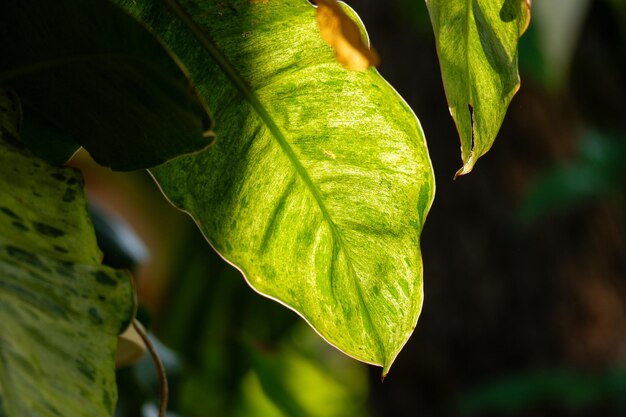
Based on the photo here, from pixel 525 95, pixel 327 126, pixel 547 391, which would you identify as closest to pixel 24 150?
pixel 327 126

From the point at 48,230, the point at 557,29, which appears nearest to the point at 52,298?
the point at 48,230

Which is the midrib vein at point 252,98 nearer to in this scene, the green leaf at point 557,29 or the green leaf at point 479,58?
the green leaf at point 479,58

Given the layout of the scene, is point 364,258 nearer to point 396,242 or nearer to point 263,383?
point 396,242

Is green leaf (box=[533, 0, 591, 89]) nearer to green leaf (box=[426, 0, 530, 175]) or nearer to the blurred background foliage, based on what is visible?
the blurred background foliage

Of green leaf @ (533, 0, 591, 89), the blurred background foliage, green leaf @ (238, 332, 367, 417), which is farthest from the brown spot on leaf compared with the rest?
the blurred background foliage

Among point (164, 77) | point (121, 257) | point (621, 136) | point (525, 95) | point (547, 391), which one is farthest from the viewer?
point (621, 136)

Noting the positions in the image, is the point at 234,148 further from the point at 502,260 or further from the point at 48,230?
the point at 502,260

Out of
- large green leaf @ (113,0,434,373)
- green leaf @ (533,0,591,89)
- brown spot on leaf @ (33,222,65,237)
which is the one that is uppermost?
brown spot on leaf @ (33,222,65,237)
